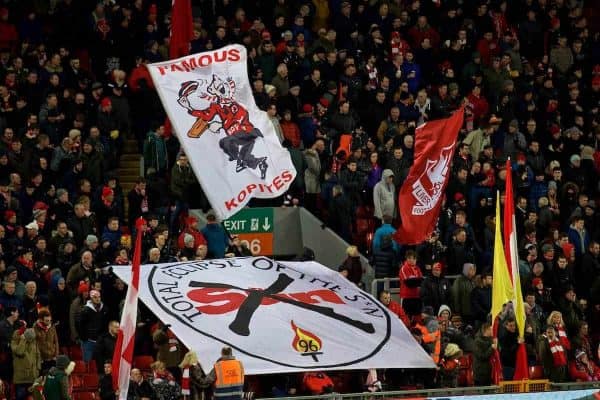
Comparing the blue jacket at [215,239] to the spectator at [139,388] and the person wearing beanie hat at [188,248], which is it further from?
the spectator at [139,388]

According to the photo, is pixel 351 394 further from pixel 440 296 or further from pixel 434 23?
pixel 434 23

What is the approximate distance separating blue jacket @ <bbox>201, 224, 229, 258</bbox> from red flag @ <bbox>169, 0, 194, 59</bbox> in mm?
2861

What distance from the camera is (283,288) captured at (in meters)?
24.6

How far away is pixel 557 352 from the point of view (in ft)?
83.1

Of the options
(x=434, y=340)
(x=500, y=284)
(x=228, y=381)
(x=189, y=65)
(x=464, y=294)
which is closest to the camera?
(x=228, y=381)

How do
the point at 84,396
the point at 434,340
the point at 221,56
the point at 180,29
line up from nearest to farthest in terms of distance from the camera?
the point at 84,396 → the point at 434,340 → the point at 221,56 → the point at 180,29

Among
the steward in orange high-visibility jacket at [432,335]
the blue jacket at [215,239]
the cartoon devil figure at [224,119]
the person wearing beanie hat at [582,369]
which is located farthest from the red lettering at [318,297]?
the person wearing beanie hat at [582,369]

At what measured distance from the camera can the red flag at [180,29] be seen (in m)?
27.4

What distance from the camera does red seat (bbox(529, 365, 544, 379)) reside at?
25.2 meters

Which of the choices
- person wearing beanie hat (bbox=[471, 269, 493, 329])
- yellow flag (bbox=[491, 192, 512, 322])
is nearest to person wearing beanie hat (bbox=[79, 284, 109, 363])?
yellow flag (bbox=[491, 192, 512, 322])

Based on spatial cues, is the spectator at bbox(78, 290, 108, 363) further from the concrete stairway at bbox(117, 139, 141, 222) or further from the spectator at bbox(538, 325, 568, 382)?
the spectator at bbox(538, 325, 568, 382)

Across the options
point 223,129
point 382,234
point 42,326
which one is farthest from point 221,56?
point 42,326

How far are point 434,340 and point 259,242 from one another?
13.5 ft

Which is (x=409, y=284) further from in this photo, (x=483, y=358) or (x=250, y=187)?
(x=250, y=187)
